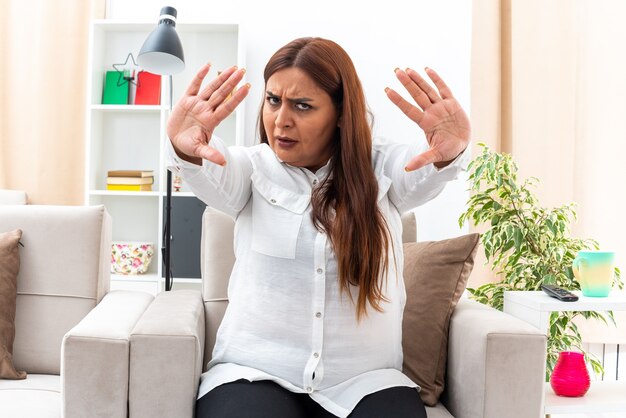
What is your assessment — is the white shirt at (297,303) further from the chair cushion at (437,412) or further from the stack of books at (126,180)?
the stack of books at (126,180)

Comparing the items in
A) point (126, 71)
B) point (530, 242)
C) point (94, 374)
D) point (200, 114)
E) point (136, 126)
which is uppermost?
point (126, 71)

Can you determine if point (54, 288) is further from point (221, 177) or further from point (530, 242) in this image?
point (530, 242)

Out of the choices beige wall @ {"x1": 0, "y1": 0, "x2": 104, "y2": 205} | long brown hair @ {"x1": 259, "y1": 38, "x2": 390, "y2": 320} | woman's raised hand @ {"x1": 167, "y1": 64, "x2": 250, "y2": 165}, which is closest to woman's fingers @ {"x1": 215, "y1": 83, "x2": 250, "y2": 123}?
woman's raised hand @ {"x1": 167, "y1": 64, "x2": 250, "y2": 165}

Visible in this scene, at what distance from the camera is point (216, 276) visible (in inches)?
78.5

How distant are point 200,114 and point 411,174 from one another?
1.55 feet

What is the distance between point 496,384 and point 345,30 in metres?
2.36

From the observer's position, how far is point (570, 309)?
177 centimetres

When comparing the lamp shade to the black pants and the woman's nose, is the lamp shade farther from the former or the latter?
the black pants

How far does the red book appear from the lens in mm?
3541

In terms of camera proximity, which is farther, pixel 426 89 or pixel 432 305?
pixel 432 305

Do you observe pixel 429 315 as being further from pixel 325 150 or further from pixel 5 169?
pixel 5 169

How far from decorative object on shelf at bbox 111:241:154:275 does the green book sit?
0.69 m

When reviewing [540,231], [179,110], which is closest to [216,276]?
[179,110]

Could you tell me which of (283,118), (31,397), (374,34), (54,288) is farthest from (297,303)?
(374,34)
